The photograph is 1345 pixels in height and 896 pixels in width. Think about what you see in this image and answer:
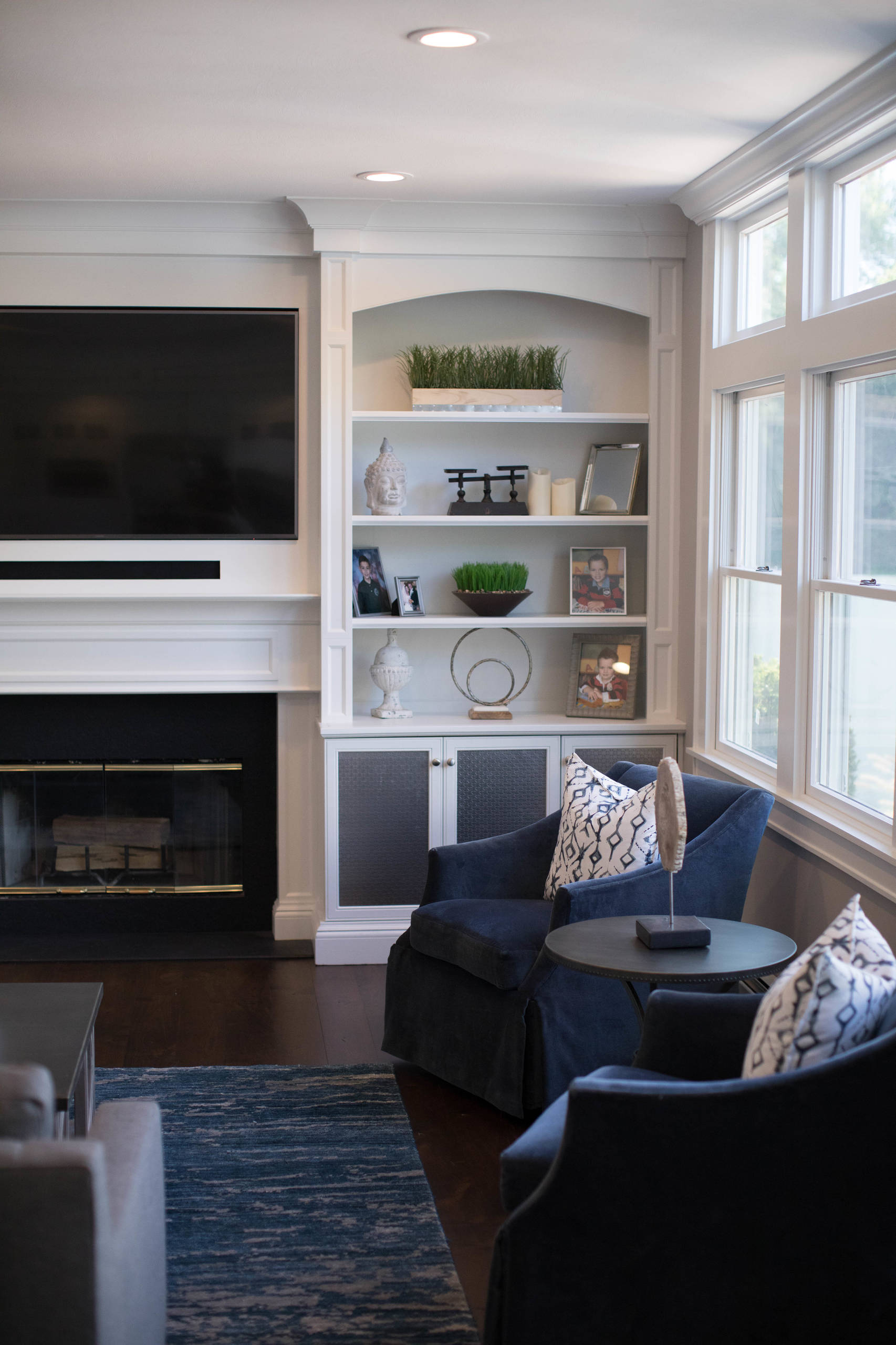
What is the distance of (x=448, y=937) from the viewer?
3426mm

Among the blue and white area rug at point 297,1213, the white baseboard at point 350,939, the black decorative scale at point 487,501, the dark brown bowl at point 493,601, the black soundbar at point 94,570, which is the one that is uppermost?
the black decorative scale at point 487,501

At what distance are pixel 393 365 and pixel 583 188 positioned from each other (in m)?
1.03

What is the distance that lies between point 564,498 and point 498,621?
1.83ft

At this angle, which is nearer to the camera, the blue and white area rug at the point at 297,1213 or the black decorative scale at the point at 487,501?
the blue and white area rug at the point at 297,1213

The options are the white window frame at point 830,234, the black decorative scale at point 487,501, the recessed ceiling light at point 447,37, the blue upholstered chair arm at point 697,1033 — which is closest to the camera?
the blue upholstered chair arm at point 697,1033

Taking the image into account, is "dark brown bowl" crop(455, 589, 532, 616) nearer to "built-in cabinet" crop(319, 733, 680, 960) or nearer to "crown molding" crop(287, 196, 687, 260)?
"built-in cabinet" crop(319, 733, 680, 960)

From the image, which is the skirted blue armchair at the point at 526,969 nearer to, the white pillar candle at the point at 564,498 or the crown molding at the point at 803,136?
the white pillar candle at the point at 564,498

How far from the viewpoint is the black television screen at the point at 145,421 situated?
4.65 m

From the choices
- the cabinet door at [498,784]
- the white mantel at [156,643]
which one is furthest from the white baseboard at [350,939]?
the white mantel at [156,643]

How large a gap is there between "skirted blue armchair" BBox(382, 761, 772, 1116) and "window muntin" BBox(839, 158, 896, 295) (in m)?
1.39

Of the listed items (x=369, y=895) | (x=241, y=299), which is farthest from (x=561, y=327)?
(x=369, y=895)

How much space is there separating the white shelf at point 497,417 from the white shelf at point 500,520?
0.35 meters

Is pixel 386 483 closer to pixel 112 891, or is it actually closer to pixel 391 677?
pixel 391 677

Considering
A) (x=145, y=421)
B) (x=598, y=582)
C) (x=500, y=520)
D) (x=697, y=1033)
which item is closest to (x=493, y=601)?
(x=500, y=520)
